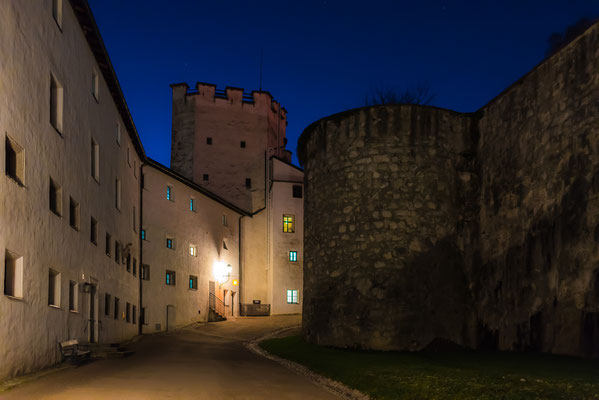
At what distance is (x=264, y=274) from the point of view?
139 feet

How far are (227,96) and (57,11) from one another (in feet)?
106

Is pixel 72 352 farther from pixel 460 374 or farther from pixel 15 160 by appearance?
pixel 460 374

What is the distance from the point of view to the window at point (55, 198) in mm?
13802

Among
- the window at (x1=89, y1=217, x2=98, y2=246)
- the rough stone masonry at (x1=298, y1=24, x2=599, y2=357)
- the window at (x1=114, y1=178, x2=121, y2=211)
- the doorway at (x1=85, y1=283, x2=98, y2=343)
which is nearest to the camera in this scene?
the rough stone masonry at (x1=298, y1=24, x2=599, y2=357)

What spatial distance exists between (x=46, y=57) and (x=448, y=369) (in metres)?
10.3

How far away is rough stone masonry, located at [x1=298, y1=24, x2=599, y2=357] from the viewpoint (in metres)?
A: 12.6

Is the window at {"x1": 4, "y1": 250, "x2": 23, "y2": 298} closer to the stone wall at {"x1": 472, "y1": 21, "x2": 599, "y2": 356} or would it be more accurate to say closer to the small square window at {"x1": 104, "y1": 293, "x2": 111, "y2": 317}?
the small square window at {"x1": 104, "y1": 293, "x2": 111, "y2": 317}

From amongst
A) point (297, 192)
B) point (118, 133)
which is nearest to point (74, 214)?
point (118, 133)

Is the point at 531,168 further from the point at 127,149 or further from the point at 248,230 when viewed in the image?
the point at 248,230

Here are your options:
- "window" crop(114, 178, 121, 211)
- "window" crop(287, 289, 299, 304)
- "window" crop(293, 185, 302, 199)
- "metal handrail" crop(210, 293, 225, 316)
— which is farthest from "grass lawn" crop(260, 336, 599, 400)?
"window" crop(293, 185, 302, 199)

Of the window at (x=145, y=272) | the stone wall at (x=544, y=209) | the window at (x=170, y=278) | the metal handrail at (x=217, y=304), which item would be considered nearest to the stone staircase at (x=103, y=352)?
the stone wall at (x=544, y=209)

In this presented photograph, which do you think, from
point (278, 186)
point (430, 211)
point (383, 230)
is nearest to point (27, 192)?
point (383, 230)

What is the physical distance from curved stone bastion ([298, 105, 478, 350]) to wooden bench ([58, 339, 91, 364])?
20.1ft

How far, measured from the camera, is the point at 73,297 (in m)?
15.8
